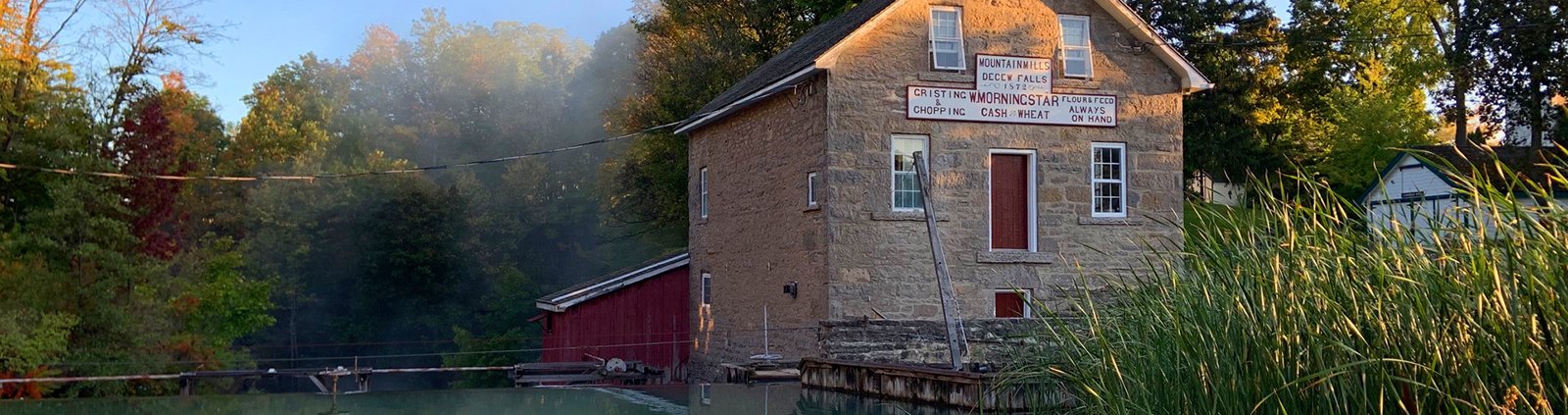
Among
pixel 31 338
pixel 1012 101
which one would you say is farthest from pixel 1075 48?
pixel 31 338

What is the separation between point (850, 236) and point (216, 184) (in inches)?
1208

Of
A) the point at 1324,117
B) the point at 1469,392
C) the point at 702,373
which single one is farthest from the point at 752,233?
the point at 1324,117

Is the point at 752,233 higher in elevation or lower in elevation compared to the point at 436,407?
higher

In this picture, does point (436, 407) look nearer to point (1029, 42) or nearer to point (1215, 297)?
point (1029, 42)

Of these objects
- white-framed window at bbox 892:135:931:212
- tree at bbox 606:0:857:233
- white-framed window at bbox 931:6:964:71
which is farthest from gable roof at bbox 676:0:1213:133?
tree at bbox 606:0:857:233

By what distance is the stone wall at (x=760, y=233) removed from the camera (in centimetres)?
2280

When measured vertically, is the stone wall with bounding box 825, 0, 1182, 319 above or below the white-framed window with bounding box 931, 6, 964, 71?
below

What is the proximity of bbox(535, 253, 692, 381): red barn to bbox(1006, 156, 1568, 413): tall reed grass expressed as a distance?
20.6 metres

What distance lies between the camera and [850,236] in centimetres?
2205

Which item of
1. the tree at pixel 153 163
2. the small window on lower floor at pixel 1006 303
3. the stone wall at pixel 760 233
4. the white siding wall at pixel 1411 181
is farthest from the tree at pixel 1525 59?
the tree at pixel 153 163

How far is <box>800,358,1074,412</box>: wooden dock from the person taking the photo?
1454 centimetres

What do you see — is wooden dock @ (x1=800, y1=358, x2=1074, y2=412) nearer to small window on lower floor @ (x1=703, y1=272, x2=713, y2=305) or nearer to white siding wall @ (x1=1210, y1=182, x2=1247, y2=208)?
white siding wall @ (x1=1210, y1=182, x2=1247, y2=208)

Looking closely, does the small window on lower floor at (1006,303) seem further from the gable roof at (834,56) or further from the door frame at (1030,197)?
the gable roof at (834,56)

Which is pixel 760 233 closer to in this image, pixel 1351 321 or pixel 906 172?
pixel 906 172
